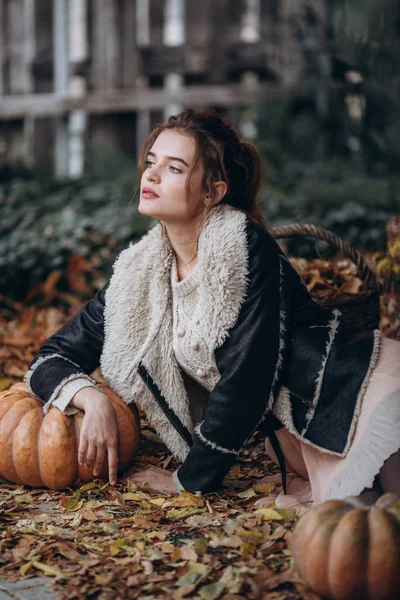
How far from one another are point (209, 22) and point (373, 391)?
5.77m

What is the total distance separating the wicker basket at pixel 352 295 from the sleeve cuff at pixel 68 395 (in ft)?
3.57

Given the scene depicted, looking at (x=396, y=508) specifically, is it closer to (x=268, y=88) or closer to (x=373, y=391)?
(x=373, y=391)

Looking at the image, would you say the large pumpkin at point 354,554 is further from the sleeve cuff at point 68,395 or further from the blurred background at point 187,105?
the blurred background at point 187,105

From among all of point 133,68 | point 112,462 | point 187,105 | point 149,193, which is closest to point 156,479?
point 112,462

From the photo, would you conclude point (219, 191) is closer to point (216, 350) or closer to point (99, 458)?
point (216, 350)

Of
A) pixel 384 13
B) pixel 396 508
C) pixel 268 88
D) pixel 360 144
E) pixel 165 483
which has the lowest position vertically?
pixel 165 483

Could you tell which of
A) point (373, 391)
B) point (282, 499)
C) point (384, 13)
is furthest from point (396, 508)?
point (384, 13)

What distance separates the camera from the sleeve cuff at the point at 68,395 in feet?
9.04

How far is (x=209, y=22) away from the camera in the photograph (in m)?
7.32

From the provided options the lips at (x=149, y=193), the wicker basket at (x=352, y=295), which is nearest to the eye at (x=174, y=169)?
the lips at (x=149, y=193)

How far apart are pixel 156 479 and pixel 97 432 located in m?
0.32

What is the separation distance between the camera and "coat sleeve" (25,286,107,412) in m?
2.87

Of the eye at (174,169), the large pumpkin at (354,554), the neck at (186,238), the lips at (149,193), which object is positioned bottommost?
the large pumpkin at (354,554)

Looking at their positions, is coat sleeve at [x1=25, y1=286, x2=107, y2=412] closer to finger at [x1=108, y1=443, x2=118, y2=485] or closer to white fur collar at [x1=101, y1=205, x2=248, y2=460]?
white fur collar at [x1=101, y1=205, x2=248, y2=460]
